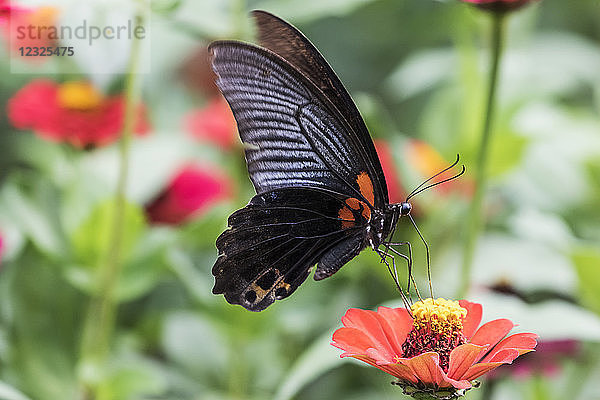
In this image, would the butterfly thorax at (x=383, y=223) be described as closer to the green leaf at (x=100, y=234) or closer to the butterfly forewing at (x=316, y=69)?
the butterfly forewing at (x=316, y=69)

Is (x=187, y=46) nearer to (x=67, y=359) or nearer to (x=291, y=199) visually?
(x=67, y=359)

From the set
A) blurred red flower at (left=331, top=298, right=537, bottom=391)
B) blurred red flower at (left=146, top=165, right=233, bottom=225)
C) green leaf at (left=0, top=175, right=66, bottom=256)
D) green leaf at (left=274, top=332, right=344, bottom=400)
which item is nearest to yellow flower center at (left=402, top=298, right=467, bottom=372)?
blurred red flower at (left=331, top=298, right=537, bottom=391)

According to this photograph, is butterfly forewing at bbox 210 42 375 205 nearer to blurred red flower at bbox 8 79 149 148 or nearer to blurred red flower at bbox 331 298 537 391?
blurred red flower at bbox 331 298 537 391

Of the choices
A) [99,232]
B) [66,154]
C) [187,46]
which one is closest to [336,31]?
[187,46]

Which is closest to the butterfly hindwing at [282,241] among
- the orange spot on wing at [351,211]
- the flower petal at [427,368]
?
the orange spot on wing at [351,211]

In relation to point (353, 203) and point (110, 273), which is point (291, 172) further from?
point (110, 273)

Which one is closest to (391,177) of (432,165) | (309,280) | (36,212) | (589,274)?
(432,165)

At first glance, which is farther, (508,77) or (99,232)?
(508,77)
